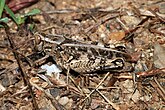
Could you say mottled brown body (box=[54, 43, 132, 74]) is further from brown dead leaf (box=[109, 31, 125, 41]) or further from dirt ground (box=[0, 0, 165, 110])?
brown dead leaf (box=[109, 31, 125, 41])

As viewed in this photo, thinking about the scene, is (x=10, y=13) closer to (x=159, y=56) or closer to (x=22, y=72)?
(x=22, y=72)

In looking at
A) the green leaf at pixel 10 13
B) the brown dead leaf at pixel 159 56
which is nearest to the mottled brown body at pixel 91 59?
the brown dead leaf at pixel 159 56

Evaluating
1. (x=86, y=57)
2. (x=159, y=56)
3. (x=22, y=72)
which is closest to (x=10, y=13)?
(x=22, y=72)

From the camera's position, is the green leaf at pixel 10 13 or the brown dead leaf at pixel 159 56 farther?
the green leaf at pixel 10 13

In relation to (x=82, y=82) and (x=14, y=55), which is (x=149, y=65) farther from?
(x=14, y=55)

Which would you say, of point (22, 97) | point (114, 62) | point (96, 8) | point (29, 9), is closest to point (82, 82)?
point (114, 62)

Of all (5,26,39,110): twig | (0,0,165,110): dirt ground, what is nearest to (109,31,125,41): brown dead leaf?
(0,0,165,110): dirt ground

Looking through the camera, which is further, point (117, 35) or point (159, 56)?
point (117, 35)

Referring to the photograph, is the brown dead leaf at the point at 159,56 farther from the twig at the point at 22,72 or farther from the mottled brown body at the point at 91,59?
the twig at the point at 22,72
